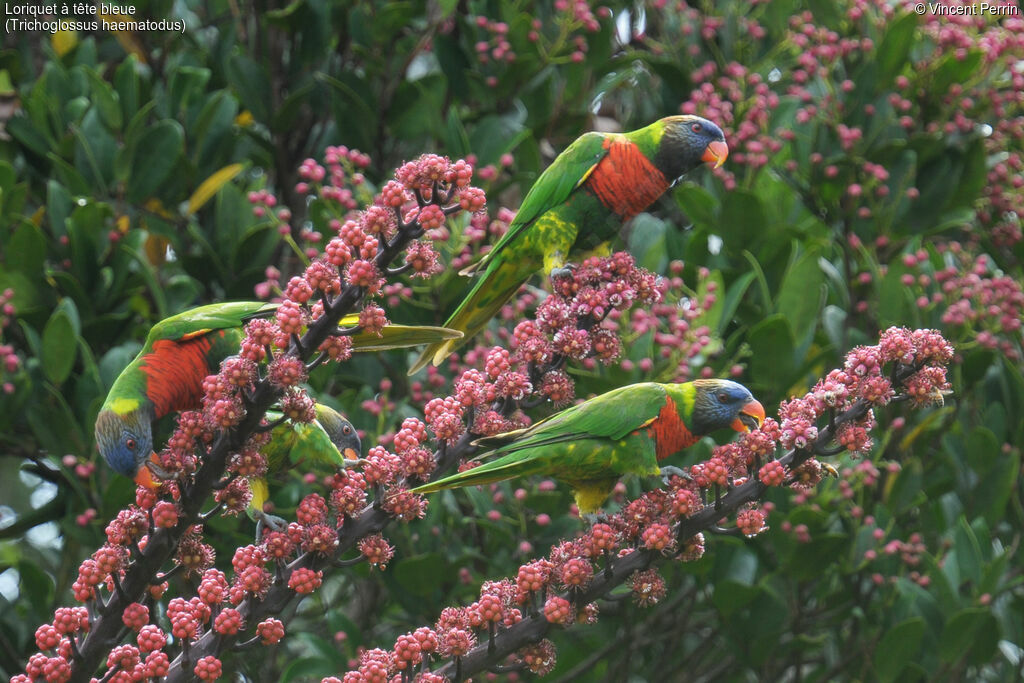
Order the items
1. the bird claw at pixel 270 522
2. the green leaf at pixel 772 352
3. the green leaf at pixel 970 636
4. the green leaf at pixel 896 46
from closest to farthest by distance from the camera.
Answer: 1. the bird claw at pixel 270 522
2. the green leaf at pixel 970 636
3. the green leaf at pixel 772 352
4. the green leaf at pixel 896 46

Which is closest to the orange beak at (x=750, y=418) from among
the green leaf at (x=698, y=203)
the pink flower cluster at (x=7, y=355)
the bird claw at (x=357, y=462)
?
the bird claw at (x=357, y=462)

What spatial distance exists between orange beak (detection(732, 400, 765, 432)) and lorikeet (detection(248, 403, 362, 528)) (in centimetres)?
77

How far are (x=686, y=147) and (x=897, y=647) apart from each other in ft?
5.70

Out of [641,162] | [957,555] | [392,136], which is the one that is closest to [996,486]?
[957,555]

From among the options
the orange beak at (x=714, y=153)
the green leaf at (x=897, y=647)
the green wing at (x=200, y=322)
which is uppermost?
the orange beak at (x=714, y=153)

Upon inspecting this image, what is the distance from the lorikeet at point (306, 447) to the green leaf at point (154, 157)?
1.66m

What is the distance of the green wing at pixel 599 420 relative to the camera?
2.07 m

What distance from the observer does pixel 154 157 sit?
12.8 ft

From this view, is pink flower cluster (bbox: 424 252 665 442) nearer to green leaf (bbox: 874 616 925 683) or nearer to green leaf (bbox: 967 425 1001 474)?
green leaf (bbox: 874 616 925 683)

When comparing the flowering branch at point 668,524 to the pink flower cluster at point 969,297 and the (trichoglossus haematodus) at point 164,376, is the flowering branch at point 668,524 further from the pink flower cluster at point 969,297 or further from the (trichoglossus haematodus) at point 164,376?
the pink flower cluster at point 969,297

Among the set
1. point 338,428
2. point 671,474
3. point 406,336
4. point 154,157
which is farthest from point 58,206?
point 671,474

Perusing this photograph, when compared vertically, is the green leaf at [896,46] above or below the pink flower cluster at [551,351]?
above

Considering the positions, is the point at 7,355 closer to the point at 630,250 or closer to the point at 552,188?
the point at 552,188

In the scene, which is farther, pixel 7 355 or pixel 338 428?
pixel 7 355
